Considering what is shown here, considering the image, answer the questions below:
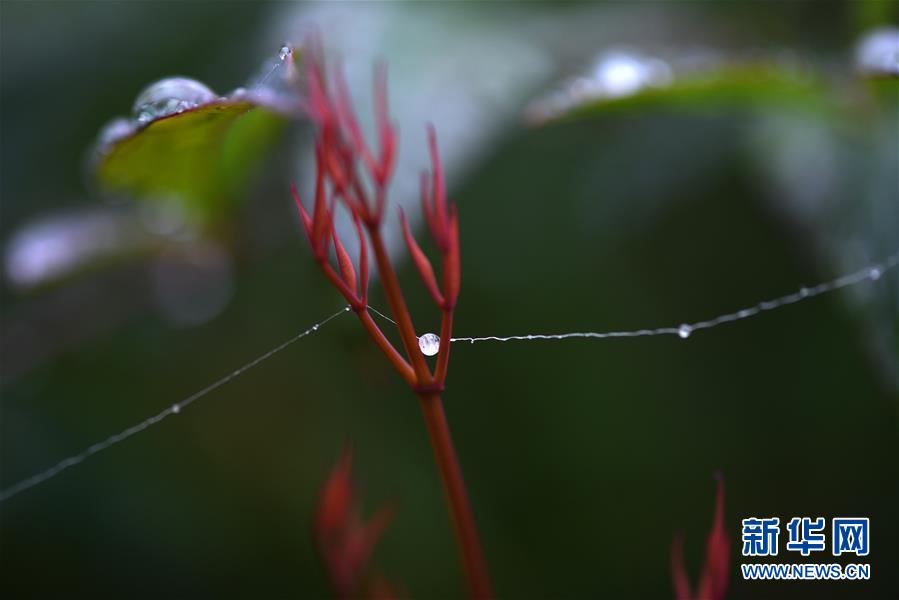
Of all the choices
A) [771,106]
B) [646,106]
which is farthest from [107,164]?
[771,106]

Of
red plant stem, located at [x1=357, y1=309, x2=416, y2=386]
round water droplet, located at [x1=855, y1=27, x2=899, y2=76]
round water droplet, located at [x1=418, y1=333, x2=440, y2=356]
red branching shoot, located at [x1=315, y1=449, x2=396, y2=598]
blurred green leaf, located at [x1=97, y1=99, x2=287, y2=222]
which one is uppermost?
round water droplet, located at [x1=855, y1=27, x2=899, y2=76]

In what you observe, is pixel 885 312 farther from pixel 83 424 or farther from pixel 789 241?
pixel 83 424

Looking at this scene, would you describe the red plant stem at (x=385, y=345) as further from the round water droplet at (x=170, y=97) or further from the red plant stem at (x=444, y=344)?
the round water droplet at (x=170, y=97)

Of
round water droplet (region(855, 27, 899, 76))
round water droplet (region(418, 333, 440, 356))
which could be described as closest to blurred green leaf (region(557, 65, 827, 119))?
round water droplet (region(855, 27, 899, 76))

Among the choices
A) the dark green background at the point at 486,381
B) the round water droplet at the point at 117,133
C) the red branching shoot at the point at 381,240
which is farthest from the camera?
the dark green background at the point at 486,381

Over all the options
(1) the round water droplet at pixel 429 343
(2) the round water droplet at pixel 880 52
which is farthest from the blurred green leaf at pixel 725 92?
(1) the round water droplet at pixel 429 343

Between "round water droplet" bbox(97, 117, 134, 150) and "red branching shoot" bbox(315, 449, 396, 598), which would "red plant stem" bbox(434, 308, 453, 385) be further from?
"round water droplet" bbox(97, 117, 134, 150)
